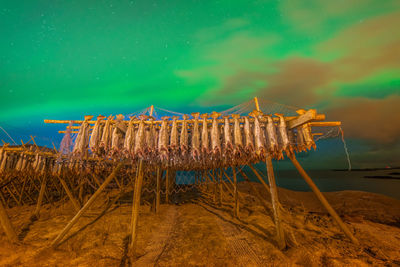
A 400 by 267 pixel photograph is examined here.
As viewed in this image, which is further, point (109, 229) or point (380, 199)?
point (380, 199)

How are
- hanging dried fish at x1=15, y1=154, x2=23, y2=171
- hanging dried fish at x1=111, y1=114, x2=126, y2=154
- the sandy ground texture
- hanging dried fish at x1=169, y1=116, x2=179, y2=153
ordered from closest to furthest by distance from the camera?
the sandy ground texture
hanging dried fish at x1=169, y1=116, x2=179, y2=153
hanging dried fish at x1=111, y1=114, x2=126, y2=154
hanging dried fish at x1=15, y1=154, x2=23, y2=171

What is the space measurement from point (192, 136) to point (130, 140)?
176 centimetres

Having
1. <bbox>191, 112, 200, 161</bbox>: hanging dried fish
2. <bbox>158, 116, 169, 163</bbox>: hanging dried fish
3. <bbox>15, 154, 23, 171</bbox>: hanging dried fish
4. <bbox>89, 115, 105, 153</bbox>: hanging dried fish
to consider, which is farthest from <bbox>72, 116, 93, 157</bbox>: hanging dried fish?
<bbox>15, 154, 23, 171</bbox>: hanging dried fish

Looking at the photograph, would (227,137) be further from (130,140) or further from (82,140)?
(82,140)

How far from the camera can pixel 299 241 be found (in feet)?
16.1

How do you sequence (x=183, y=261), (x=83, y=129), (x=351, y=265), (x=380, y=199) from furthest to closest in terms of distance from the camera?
1. (x=380, y=199)
2. (x=83, y=129)
3. (x=183, y=261)
4. (x=351, y=265)

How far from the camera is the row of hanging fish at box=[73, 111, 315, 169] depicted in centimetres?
417

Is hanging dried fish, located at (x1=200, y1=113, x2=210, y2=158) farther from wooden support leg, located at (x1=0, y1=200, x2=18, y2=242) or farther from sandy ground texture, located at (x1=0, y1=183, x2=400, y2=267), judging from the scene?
wooden support leg, located at (x1=0, y1=200, x2=18, y2=242)

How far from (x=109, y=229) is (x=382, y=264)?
26.6 feet

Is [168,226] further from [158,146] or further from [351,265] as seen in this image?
[351,265]

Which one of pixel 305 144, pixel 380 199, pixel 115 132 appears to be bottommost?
pixel 380 199

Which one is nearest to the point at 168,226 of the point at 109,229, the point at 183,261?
the point at 109,229

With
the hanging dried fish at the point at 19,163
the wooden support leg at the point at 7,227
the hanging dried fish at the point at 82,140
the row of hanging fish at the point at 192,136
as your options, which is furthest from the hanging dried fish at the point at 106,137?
the hanging dried fish at the point at 19,163

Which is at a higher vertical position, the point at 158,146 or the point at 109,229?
the point at 158,146
